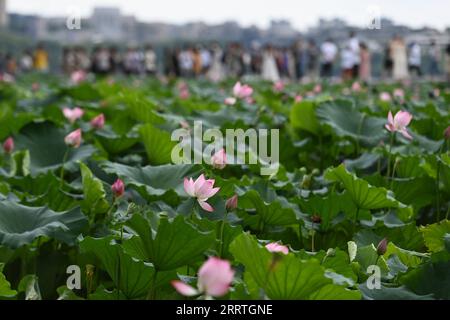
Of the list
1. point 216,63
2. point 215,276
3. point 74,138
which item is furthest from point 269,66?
point 215,276

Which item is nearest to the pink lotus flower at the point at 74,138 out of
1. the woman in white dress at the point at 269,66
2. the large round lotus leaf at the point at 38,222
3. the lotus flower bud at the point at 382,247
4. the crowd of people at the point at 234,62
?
the large round lotus leaf at the point at 38,222

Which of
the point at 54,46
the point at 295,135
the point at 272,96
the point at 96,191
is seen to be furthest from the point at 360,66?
the point at 54,46

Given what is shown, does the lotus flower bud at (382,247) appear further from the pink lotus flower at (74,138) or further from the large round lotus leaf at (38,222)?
the pink lotus flower at (74,138)

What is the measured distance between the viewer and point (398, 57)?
1478cm

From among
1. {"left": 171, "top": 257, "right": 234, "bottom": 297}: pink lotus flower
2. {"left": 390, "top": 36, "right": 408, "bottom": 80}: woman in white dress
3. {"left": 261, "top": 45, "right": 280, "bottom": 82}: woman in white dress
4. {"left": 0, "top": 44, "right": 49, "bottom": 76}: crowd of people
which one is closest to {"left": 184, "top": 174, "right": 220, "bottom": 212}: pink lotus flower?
{"left": 171, "top": 257, "right": 234, "bottom": 297}: pink lotus flower

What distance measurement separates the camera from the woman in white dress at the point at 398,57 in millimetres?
14625

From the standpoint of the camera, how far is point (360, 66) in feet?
45.5

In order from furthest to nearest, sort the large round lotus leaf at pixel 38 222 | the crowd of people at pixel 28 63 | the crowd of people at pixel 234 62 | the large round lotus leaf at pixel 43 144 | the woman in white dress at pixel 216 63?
the crowd of people at pixel 28 63
the woman in white dress at pixel 216 63
the crowd of people at pixel 234 62
the large round lotus leaf at pixel 43 144
the large round lotus leaf at pixel 38 222

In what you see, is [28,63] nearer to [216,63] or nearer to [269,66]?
[216,63]

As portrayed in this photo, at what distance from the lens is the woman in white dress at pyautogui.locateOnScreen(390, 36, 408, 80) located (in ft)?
48.0

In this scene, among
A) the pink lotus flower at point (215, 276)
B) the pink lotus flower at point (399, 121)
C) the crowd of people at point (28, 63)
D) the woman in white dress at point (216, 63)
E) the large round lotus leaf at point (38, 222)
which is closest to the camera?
the pink lotus flower at point (215, 276)

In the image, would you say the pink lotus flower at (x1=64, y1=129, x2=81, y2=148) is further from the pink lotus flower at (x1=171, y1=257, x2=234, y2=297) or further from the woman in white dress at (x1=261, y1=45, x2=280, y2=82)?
the woman in white dress at (x1=261, y1=45, x2=280, y2=82)

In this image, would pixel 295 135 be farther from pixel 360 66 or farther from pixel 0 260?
pixel 360 66

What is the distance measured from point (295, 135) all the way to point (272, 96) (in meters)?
1.50
